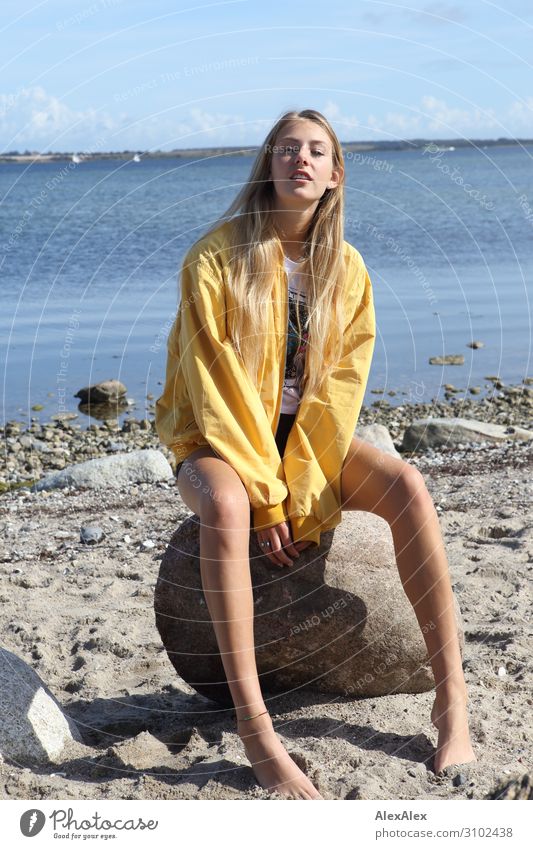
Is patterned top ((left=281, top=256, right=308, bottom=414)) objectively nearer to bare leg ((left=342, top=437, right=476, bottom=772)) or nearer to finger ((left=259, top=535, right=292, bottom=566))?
bare leg ((left=342, top=437, right=476, bottom=772))

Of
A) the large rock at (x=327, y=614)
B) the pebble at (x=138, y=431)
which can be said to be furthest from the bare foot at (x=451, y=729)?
the pebble at (x=138, y=431)

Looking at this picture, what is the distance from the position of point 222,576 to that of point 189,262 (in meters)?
1.20

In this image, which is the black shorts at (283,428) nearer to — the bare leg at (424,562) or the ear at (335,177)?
the bare leg at (424,562)

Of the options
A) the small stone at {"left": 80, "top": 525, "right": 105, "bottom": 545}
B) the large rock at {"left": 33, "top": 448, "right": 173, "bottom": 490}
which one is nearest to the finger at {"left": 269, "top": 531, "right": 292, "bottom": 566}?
the small stone at {"left": 80, "top": 525, "right": 105, "bottom": 545}

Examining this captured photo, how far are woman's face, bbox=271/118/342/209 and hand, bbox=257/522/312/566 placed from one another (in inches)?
50.9

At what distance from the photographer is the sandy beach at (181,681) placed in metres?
3.44

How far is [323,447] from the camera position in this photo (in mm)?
3801

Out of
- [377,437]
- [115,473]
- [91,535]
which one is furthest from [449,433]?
[91,535]

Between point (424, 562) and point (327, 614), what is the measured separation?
0.49 m

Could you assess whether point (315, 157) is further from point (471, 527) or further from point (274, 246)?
point (471, 527)

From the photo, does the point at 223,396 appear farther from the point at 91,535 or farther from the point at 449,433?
the point at 449,433

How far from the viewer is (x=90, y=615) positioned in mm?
4996
